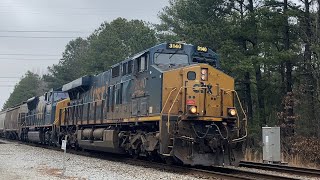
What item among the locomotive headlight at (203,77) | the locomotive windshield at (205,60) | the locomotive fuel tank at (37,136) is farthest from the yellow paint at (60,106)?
the locomotive headlight at (203,77)

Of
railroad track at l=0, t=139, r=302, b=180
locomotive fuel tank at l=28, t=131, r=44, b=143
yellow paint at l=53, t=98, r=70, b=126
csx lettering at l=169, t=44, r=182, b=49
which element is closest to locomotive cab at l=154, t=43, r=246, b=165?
railroad track at l=0, t=139, r=302, b=180

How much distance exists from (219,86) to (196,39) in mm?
13843

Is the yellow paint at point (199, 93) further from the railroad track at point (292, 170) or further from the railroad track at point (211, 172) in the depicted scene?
the railroad track at point (292, 170)

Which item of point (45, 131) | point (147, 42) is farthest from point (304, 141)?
point (147, 42)

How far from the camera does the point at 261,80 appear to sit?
27.9 meters

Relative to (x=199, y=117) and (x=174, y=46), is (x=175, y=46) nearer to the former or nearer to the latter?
(x=174, y=46)

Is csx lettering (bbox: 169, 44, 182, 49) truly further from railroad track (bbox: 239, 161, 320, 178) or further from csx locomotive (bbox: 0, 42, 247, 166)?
railroad track (bbox: 239, 161, 320, 178)

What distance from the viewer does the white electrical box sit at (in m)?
16.5

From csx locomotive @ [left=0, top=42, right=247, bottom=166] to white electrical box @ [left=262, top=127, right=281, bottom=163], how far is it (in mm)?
3241

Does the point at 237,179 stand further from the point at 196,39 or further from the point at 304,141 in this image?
the point at 196,39

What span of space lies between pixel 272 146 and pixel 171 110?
6355mm

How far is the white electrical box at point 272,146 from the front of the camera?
54.1 feet

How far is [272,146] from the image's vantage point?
16594mm

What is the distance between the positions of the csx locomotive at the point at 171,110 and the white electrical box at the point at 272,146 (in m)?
3.24
